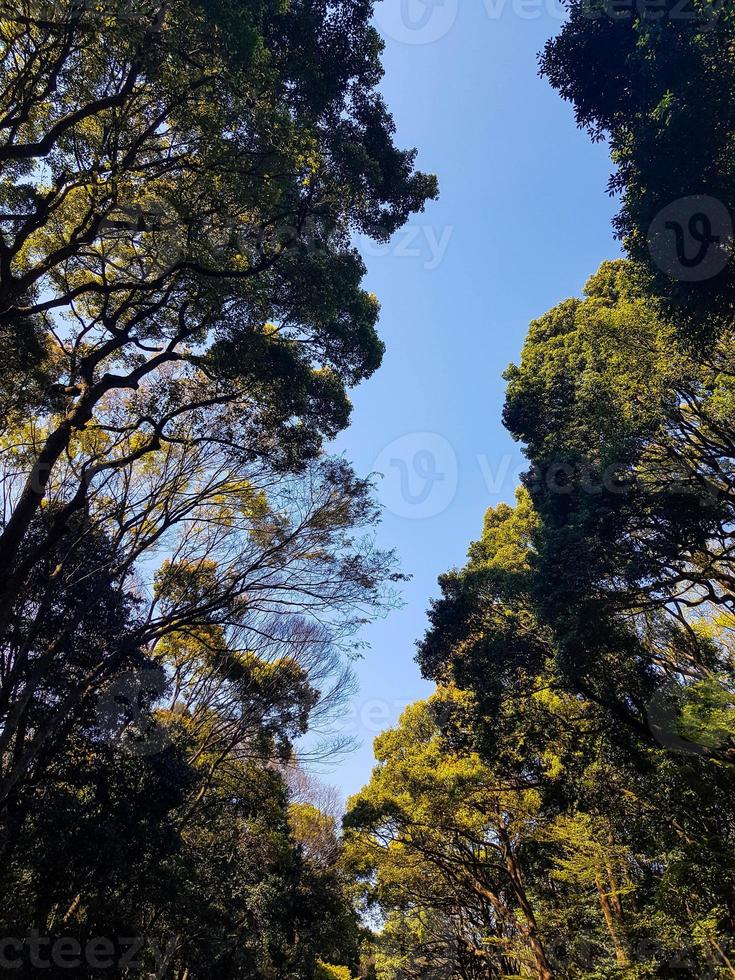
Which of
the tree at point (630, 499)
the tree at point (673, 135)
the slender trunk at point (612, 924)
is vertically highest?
the tree at point (673, 135)

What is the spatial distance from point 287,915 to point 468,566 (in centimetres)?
1228

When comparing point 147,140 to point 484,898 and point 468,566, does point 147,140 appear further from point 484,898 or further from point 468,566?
point 484,898

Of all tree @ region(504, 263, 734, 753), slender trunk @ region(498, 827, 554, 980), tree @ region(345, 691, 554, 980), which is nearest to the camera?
tree @ region(504, 263, 734, 753)

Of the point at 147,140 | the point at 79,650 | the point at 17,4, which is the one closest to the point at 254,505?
→ the point at 79,650

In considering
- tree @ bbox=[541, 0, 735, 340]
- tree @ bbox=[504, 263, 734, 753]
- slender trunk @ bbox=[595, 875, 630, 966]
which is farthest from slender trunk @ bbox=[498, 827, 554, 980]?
tree @ bbox=[541, 0, 735, 340]

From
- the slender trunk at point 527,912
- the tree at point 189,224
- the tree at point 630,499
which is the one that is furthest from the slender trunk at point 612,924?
the tree at point 189,224

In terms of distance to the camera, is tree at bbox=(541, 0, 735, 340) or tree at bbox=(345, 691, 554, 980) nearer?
tree at bbox=(541, 0, 735, 340)

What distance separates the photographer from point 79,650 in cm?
720

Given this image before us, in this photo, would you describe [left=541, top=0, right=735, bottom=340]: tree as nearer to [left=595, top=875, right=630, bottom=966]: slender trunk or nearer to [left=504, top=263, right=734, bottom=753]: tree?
[left=504, top=263, right=734, bottom=753]: tree

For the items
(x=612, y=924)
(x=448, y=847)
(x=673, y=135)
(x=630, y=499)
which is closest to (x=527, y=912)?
(x=612, y=924)

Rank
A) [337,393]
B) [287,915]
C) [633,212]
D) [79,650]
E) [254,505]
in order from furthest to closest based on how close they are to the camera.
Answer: [287,915] → [254,505] → [337,393] → [79,650] → [633,212]

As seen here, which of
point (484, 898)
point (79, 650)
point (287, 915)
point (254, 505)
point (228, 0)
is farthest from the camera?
point (287, 915)

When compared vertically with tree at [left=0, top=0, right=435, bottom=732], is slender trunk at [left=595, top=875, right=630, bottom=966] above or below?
below

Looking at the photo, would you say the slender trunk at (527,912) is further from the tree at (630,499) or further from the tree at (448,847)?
the tree at (630,499)
